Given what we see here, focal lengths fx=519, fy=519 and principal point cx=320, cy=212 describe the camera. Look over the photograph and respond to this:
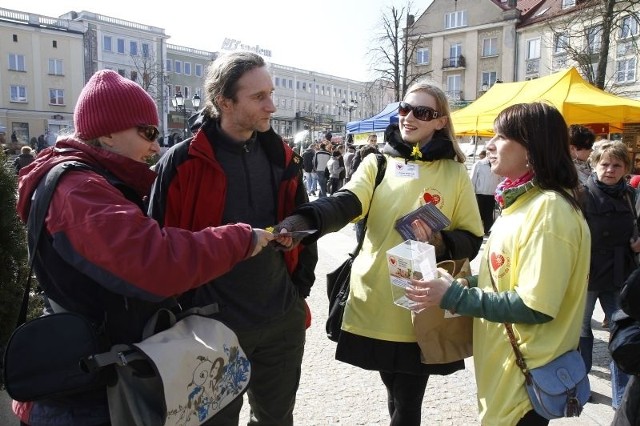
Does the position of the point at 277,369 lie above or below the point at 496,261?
below

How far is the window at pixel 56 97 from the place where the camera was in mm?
50344

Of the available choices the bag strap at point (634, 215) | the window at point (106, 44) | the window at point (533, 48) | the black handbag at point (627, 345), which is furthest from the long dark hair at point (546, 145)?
the window at point (106, 44)

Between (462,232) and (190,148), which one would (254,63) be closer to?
(190,148)

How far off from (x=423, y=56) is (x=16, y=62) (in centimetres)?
3800

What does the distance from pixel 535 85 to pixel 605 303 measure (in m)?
6.20

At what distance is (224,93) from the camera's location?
2307 mm

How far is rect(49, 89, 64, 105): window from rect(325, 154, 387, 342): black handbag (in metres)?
55.4

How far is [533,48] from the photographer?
40.9 m

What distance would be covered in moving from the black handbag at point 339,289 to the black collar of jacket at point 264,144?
430mm

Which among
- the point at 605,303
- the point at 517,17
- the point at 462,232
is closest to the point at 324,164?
the point at 605,303

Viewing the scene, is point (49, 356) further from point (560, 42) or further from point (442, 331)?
point (560, 42)

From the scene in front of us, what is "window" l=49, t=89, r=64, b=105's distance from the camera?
5034 cm

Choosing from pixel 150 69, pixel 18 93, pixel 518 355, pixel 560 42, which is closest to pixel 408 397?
pixel 518 355

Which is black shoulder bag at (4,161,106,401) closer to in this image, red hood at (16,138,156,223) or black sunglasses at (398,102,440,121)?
red hood at (16,138,156,223)
